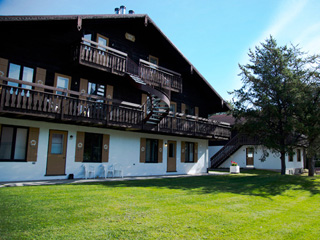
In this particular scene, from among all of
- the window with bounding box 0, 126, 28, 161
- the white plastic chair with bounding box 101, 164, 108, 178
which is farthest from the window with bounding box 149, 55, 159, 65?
the window with bounding box 0, 126, 28, 161

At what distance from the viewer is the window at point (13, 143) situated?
1162cm

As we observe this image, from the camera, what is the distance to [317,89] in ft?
53.4

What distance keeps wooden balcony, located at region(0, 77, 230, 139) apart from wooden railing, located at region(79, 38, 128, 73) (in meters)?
1.78

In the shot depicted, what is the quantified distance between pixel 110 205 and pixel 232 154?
24.9m

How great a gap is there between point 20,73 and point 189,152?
12.8 m

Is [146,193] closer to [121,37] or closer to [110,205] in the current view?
[110,205]

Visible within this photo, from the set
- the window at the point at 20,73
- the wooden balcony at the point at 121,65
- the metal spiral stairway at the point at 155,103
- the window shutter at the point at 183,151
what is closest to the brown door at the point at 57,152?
the window at the point at 20,73

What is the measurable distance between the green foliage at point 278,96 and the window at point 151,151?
5.83 metres

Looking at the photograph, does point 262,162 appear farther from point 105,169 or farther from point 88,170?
point 88,170

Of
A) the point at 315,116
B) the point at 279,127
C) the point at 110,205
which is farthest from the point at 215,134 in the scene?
the point at 110,205

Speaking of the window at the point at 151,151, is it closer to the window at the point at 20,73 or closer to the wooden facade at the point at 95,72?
the wooden facade at the point at 95,72

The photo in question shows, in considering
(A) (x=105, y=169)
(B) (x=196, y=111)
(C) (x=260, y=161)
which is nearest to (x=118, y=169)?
(A) (x=105, y=169)

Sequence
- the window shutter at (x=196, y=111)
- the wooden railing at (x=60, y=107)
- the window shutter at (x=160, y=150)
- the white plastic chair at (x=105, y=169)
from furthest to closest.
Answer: the window shutter at (x=196, y=111) < the window shutter at (x=160, y=150) < the white plastic chair at (x=105, y=169) < the wooden railing at (x=60, y=107)

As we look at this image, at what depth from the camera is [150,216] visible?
605cm
